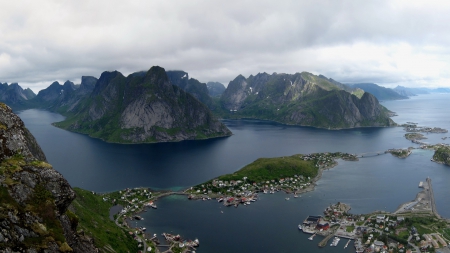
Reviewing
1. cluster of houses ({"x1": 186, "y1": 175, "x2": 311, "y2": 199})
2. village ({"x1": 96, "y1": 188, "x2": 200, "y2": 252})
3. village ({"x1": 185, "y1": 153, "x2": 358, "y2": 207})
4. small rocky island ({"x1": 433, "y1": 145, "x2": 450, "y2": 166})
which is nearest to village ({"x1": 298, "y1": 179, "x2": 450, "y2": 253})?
village ({"x1": 185, "y1": 153, "x2": 358, "y2": 207})

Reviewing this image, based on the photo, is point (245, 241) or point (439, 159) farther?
point (439, 159)

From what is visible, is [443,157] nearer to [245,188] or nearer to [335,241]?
[245,188]

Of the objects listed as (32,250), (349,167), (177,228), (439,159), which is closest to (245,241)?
(177,228)

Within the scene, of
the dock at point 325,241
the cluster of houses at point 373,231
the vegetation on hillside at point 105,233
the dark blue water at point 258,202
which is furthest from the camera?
the dark blue water at point 258,202

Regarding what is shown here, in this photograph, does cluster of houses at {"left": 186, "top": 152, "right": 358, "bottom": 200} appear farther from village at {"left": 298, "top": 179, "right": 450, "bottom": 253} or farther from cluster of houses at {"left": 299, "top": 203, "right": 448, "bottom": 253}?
cluster of houses at {"left": 299, "top": 203, "right": 448, "bottom": 253}

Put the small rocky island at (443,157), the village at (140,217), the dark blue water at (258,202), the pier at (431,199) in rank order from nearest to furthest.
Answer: the village at (140,217) → the dark blue water at (258,202) → the pier at (431,199) → the small rocky island at (443,157)

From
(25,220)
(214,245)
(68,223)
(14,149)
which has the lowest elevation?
(214,245)

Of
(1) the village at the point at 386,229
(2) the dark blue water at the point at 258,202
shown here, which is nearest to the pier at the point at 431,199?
(1) the village at the point at 386,229

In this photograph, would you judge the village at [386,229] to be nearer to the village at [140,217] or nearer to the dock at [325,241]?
the dock at [325,241]

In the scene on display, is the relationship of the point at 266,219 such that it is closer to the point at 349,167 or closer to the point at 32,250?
the point at 32,250
